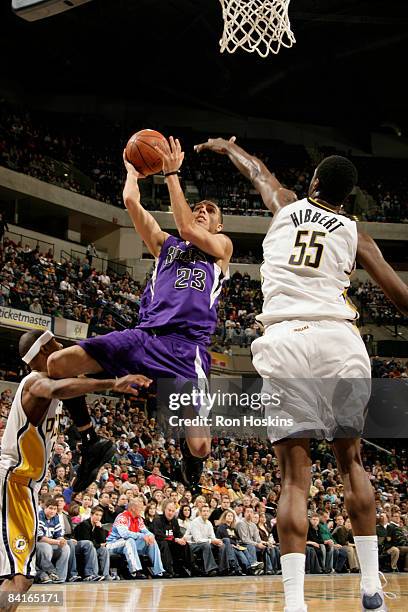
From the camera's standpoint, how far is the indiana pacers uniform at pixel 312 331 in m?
3.33

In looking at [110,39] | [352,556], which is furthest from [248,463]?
[110,39]

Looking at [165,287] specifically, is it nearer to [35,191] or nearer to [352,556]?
[352,556]

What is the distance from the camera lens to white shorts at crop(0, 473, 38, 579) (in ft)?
14.1

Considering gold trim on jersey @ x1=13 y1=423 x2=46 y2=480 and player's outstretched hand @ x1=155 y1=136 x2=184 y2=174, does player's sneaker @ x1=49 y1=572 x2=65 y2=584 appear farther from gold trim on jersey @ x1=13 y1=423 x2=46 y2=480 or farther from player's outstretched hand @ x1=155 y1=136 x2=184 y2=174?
player's outstretched hand @ x1=155 y1=136 x2=184 y2=174

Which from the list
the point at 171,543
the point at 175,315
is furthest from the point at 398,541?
the point at 175,315

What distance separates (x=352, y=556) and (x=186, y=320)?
365 inches

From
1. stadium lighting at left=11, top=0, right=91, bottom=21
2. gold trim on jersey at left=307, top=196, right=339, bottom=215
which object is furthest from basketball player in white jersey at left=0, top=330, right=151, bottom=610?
stadium lighting at left=11, top=0, right=91, bottom=21

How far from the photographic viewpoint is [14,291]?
17.9 metres

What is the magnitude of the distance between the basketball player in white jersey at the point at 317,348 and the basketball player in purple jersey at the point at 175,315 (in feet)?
4.12

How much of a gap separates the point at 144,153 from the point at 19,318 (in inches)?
502

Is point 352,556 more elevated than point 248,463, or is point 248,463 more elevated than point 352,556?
point 248,463

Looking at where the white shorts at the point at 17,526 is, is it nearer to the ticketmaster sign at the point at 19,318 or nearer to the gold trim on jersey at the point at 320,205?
the gold trim on jersey at the point at 320,205

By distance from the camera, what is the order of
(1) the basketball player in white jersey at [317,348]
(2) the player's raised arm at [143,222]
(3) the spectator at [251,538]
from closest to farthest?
1. (1) the basketball player in white jersey at [317,348]
2. (2) the player's raised arm at [143,222]
3. (3) the spectator at [251,538]

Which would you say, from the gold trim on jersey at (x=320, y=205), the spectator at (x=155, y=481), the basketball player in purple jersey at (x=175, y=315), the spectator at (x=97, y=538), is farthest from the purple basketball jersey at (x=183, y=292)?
the spectator at (x=155, y=481)
